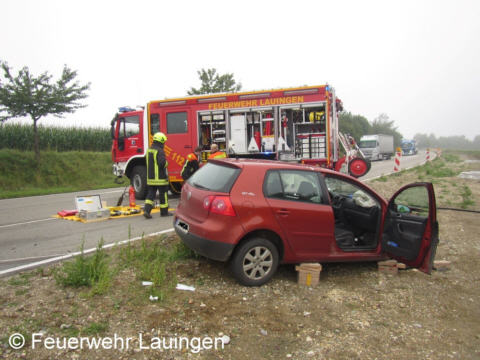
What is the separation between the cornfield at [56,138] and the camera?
854 inches

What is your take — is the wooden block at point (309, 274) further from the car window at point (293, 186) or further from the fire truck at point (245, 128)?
the fire truck at point (245, 128)

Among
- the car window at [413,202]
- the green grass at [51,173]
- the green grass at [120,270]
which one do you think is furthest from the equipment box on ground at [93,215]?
the green grass at [51,173]

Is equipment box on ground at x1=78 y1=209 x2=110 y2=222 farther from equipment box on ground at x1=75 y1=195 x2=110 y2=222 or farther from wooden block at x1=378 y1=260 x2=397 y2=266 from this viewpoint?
wooden block at x1=378 y1=260 x2=397 y2=266

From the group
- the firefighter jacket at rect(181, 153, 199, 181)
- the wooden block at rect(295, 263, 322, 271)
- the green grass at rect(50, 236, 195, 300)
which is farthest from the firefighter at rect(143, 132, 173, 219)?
the wooden block at rect(295, 263, 322, 271)

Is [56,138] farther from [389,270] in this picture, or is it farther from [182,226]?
[389,270]

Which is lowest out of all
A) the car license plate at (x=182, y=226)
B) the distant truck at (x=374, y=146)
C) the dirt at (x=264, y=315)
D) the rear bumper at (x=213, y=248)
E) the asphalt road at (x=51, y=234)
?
the dirt at (x=264, y=315)

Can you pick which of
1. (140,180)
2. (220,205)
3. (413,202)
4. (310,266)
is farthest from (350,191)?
(140,180)

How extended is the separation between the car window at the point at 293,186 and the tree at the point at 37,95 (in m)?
16.3

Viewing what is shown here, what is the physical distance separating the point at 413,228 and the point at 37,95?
58.1 feet

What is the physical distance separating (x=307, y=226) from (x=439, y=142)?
163804 mm

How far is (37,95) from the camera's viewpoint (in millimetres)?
17438

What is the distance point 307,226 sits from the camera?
4535 mm

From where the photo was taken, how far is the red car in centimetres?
421

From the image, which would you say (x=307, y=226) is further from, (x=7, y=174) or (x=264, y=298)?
(x=7, y=174)
